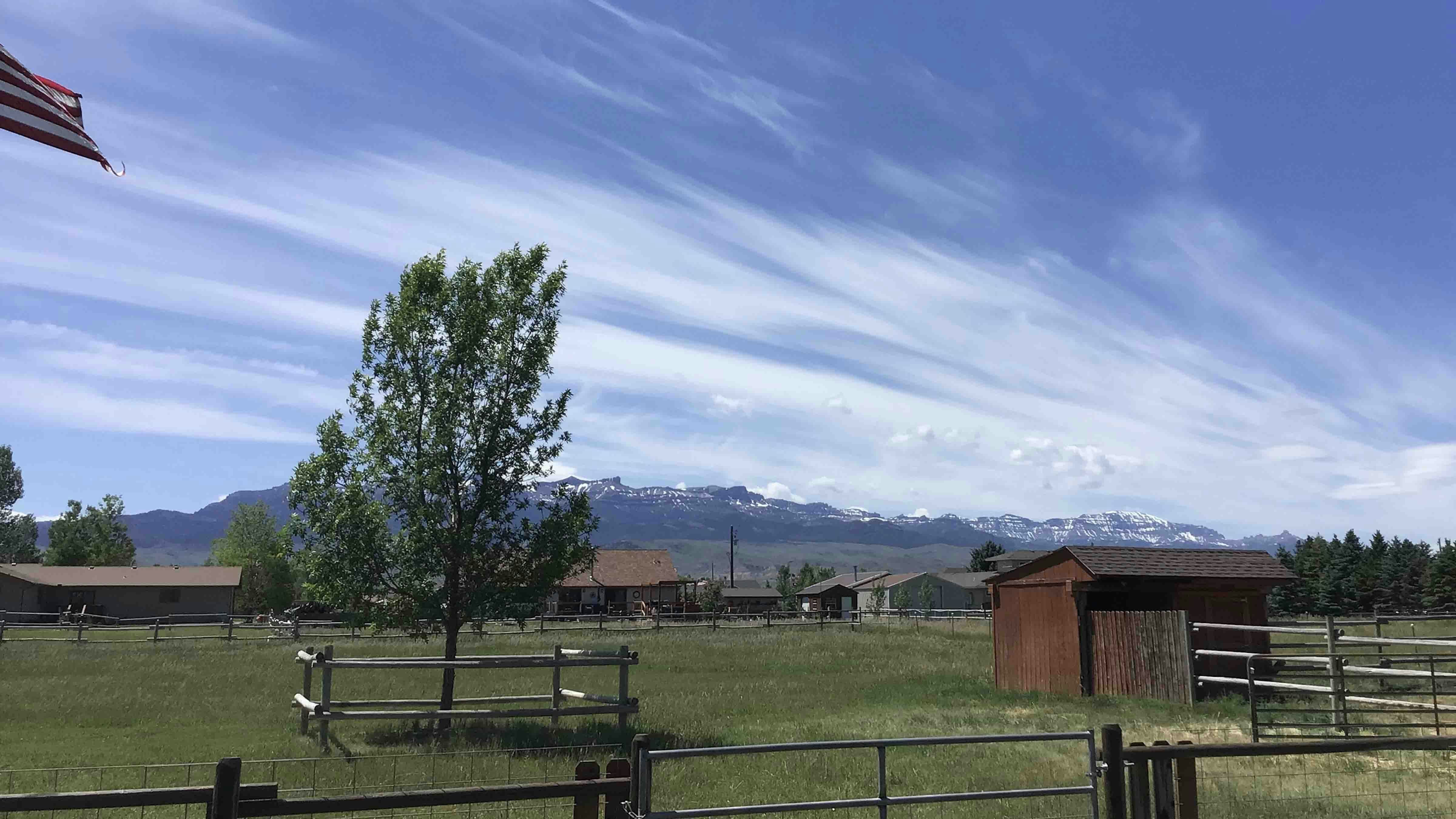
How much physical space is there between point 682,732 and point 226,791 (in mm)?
13740

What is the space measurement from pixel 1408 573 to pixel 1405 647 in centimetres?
6806

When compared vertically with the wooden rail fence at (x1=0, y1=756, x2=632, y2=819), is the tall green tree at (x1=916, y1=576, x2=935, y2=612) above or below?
below

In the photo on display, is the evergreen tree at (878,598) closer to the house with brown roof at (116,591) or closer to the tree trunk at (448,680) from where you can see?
the house with brown roof at (116,591)

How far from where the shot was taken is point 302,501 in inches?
784

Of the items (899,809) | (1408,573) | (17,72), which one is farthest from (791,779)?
(1408,573)

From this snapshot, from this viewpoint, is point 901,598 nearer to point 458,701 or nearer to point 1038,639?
point 1038,639

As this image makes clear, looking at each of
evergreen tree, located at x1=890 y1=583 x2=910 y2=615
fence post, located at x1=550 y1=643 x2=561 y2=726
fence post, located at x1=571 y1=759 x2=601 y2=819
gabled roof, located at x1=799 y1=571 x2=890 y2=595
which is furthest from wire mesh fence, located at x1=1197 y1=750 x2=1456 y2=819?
gabled roof, located at x1=799 y1=571 x2=890 y2=595

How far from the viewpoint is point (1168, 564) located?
26.2 metres

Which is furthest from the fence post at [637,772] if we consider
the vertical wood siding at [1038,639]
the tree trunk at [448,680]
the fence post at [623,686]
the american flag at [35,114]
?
the vertical wood siding at [1038,639]

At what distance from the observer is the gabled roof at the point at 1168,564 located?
25.5 meters

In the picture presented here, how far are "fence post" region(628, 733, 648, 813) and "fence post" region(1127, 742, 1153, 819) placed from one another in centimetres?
377

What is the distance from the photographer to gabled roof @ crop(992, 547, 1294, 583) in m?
25.5

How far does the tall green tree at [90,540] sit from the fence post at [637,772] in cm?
11796

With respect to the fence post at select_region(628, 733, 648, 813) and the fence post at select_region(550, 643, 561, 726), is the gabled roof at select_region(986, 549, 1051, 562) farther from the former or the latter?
the fence post at select_region(628, 733, 648, 813)
